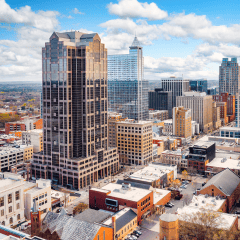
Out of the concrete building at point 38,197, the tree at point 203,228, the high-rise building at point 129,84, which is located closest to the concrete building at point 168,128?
the high-rise building at point 129,84

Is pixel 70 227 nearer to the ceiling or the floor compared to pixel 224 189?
nearer to the floor

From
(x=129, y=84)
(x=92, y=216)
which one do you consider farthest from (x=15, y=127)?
(x=92, y=216)

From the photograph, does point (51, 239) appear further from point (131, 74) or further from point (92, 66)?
point (131, 74)

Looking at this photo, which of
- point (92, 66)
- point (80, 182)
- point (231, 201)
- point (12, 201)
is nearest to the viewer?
point (12, 201)

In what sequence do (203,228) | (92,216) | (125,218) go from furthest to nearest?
(125,218), (92,216), (203,228)

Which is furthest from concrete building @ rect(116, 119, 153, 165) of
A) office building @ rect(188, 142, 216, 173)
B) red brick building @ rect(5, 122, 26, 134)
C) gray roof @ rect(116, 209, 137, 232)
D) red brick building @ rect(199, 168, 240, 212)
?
red brick building @ rect(5, 122, 26, 134)

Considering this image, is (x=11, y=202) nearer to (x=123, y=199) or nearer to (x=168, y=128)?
(x=123, y=199)

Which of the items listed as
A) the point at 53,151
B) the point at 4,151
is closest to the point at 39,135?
the point at 4,151
